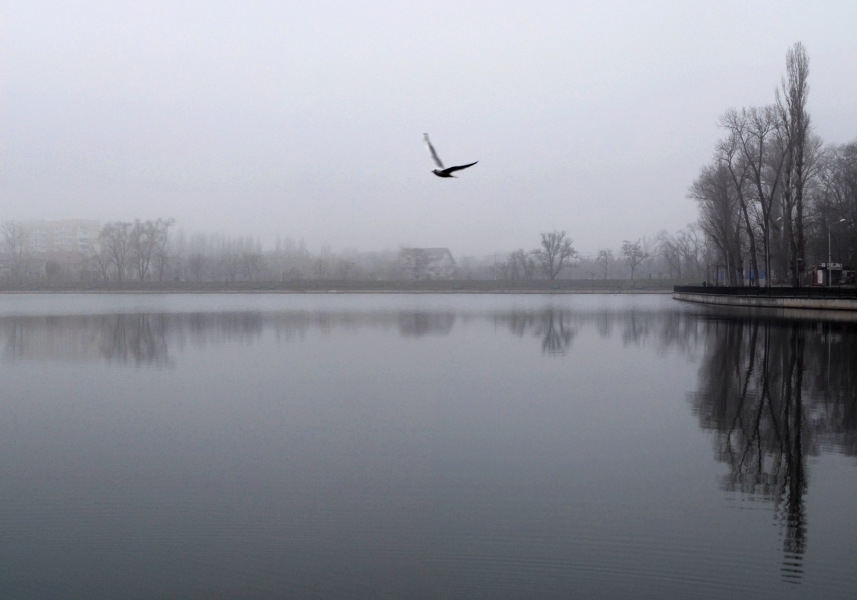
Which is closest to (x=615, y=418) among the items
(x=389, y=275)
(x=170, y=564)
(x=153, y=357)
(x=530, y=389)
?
(x=530, y=389)

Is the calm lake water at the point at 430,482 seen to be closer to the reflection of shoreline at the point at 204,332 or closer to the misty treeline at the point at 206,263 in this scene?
the reflection of shoreline at the point at 204,332

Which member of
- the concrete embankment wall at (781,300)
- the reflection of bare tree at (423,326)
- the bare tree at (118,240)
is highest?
the bare tree at (118,240)

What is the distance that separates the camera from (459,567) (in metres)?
5.32

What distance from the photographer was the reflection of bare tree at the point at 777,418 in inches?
268

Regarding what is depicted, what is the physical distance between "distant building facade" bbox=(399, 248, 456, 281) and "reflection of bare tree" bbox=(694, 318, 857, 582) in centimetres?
9827

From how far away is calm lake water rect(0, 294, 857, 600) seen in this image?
520 cm

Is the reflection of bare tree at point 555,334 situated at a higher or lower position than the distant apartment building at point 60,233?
lower

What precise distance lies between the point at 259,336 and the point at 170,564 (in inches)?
747

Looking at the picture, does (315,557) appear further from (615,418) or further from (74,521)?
(615,418)

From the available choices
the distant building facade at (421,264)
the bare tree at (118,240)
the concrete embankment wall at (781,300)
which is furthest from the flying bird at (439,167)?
the distant building facade at (421,264)

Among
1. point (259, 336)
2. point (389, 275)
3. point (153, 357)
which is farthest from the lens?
point (389, 275)

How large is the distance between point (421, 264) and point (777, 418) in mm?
110373

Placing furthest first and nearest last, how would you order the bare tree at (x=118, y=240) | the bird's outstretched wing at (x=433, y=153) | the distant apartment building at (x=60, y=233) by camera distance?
the distant apartment building at (x=60, y=233), the bare tree at (x=118, y=240), the bird's outstretched wing at (x=433, y=153)

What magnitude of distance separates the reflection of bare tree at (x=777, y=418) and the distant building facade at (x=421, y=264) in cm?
9827
